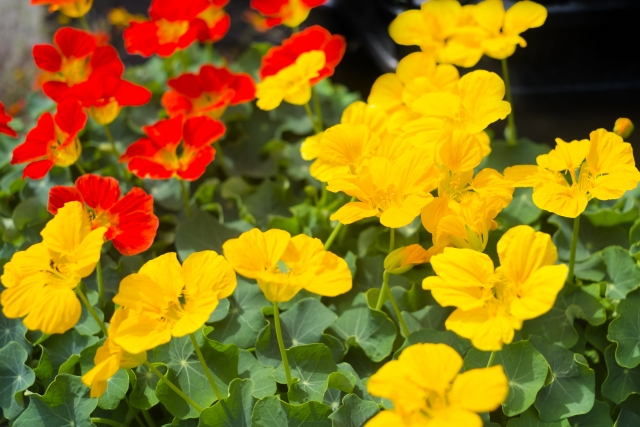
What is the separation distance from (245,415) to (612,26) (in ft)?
4.11

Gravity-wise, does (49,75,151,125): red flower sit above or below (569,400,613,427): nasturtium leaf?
above

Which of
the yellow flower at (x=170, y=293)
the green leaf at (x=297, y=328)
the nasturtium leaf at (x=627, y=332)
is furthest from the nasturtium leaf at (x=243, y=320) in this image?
the nasturtium leaf at (x=627, y=332)

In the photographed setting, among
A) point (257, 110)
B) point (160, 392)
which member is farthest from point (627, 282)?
point (257, 110)

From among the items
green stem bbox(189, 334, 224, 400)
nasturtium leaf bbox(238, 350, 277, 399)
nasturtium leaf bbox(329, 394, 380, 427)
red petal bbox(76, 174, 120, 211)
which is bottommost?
nasturtium leaf bbox(238, 350, 277, 399)

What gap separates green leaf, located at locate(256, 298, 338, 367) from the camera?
837 mm

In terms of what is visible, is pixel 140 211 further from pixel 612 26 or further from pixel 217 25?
pixel 612 26

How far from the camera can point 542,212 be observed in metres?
1.01

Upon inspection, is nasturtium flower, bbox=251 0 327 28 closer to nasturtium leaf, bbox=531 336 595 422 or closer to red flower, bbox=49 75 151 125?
red flower, bbox=49 75 151 125

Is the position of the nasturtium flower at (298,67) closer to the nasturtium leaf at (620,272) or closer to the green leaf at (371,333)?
the green leaf at (371,333)

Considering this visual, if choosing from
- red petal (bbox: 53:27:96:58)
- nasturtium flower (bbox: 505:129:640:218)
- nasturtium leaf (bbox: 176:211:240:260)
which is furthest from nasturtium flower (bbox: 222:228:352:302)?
red petal (bbox: 53:27:96:58)

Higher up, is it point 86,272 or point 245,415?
point 86,272

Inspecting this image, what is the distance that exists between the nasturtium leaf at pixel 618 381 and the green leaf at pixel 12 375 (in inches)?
28.4

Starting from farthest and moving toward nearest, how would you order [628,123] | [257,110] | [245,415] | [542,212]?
[257,110]
[542,212]
[628,123]
[245,415]

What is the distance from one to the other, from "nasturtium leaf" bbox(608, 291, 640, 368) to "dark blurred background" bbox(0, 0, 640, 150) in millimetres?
681
